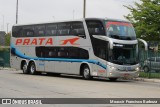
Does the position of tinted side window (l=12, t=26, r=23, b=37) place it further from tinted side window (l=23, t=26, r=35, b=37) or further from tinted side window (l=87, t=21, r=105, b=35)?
tinted side window (l=87, t=21, r=105, b=35)

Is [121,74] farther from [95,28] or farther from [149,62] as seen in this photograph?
[149,62]

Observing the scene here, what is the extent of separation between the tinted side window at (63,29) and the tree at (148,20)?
16.4 m

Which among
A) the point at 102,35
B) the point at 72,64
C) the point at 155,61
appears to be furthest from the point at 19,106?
the point at 155,61

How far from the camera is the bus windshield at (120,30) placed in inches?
1014

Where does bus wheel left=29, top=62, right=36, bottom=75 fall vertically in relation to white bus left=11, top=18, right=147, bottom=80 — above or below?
below

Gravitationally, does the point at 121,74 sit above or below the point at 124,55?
below

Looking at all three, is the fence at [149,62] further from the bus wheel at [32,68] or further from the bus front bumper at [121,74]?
the bus wheel at [32,68]

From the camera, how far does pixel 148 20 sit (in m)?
45.2

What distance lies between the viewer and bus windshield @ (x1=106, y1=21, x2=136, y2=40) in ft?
84.5

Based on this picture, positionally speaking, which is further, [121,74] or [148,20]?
[148,20]

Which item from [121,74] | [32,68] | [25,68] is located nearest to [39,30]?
[32,68]

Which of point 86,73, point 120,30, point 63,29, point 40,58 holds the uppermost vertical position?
point 63,29

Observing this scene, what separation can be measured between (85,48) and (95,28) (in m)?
1.62

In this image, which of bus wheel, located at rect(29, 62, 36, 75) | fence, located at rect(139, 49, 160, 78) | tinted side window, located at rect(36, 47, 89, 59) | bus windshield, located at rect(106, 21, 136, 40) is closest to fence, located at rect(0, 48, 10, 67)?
bus wheel, located at rect(29, 62, 36, 75)
